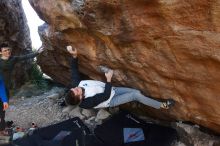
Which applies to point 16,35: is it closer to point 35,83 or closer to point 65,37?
point 35,83

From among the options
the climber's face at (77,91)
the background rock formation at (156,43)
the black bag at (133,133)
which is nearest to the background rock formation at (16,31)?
the background rock formation at (156,43)

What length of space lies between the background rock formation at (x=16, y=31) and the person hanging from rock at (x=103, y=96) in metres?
5.28

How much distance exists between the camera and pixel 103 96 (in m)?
6.69

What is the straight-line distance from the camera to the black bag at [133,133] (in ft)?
23.0

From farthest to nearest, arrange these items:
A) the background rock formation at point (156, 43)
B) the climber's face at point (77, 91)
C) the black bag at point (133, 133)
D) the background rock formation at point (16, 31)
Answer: the background rock formation at point (16, 31) < the black bag at point (133, 133) < the climber's face at point (77, 91) < the background rock formation at point (156, 43)

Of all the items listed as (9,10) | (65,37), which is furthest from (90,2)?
(9,10)

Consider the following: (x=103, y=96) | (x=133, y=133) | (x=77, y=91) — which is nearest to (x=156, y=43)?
(x=103, y=96)

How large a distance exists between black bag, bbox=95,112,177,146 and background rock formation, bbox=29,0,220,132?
1.29 feet

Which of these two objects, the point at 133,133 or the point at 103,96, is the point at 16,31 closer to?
the point at 103,96

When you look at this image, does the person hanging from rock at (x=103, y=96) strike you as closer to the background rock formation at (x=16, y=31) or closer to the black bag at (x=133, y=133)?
the black bag at (x=133, y=133)

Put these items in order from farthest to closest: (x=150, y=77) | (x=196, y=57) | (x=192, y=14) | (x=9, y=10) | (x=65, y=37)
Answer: (x=9, y=10)
(x=65, y=37)
(x=150, y=77)
(x=196, y=57)
(x=192, y=14)

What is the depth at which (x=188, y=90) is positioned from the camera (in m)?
6.35

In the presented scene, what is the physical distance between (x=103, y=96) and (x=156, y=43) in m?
1.34

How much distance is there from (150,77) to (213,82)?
50.1 inches
